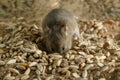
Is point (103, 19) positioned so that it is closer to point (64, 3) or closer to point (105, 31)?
point (64, 3)

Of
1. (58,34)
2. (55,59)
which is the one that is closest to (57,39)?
(58,34)

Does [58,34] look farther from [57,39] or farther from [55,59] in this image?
[55,59]

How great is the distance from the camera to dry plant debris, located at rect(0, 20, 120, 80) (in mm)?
6328

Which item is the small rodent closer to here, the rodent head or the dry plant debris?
the rodent head

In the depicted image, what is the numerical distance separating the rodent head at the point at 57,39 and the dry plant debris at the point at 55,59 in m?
0.13

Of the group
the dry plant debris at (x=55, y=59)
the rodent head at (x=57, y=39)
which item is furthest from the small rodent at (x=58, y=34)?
the dry plant debris at (x=55, y=59)

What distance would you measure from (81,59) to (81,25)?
63.9 inches

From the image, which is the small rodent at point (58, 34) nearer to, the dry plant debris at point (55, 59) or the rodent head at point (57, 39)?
the rodent head at point (57, 39)

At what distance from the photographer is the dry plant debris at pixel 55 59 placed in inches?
249

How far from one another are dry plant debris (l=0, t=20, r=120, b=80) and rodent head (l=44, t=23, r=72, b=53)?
0.42 ft

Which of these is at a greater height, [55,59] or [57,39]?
[57,39]

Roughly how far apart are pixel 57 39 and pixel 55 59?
0.42 meters

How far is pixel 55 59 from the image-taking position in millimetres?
6496

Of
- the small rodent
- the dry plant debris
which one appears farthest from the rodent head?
the dry plant debris
